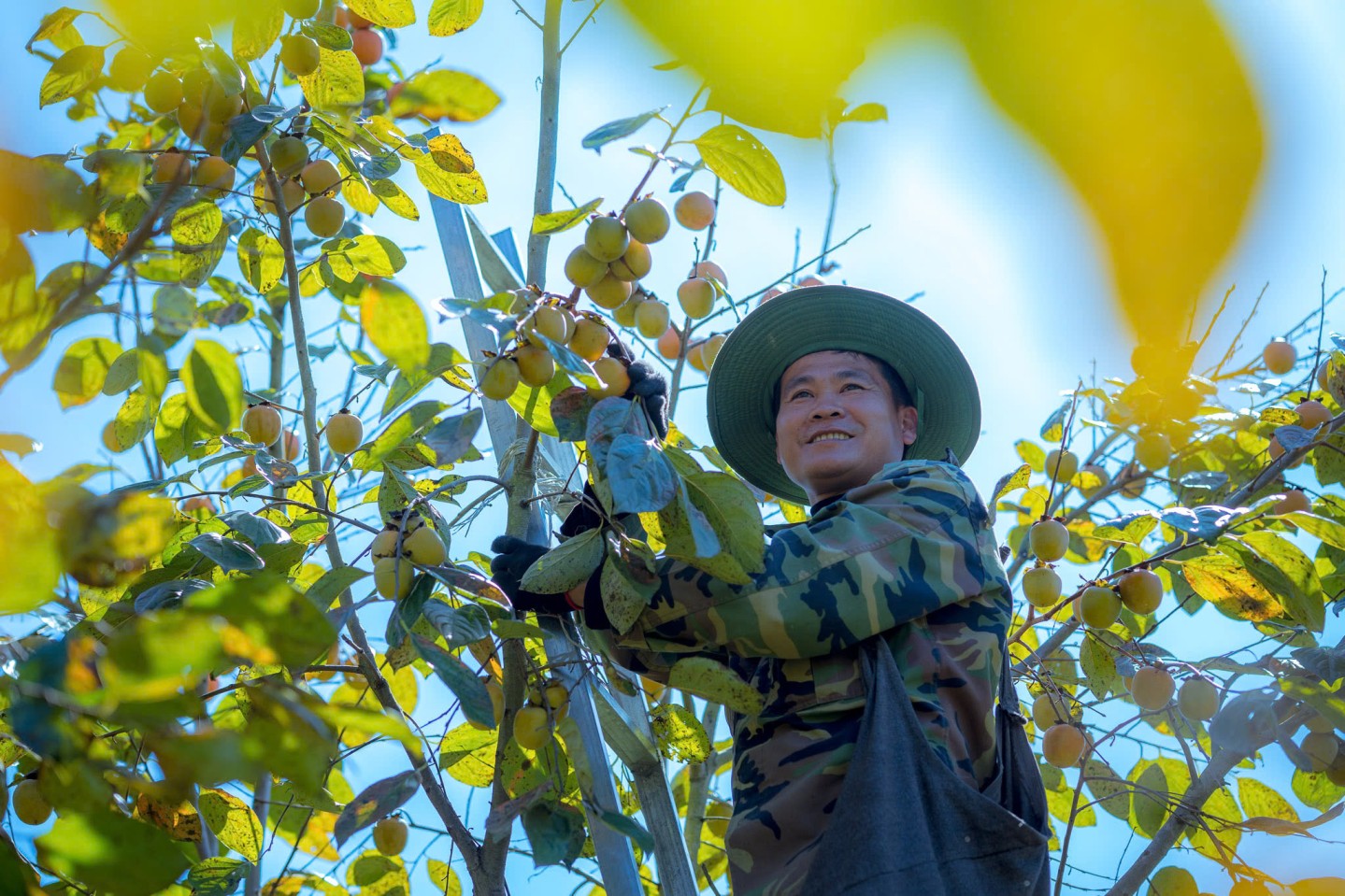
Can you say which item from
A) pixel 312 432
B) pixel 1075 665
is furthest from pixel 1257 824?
pixel 312 432

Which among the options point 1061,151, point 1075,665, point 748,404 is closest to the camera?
point 1061,151

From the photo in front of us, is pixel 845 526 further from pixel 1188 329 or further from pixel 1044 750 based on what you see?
pixel 1188 329

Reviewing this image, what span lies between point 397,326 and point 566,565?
1.62ft

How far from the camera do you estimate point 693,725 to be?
1.68 meters

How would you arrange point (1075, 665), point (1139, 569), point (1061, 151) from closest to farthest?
point (1061, 151) → point (1139, 569) → point (1075, 665)

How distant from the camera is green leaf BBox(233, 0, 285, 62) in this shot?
1448 mm

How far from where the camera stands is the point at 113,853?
699 mm

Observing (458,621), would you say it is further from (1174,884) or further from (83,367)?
(1174,884)

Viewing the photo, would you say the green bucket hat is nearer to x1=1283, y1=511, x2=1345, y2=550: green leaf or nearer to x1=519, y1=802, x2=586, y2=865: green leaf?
x1=1283, y1=511, x2=1345, y2=550: green leaf

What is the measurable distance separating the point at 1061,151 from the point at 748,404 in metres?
1.49

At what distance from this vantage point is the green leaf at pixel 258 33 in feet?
4.75

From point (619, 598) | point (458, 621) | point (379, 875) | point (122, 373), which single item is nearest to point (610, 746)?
point (619, 598)

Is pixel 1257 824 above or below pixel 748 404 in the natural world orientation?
below

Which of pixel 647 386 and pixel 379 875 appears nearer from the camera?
pixel 647 386
